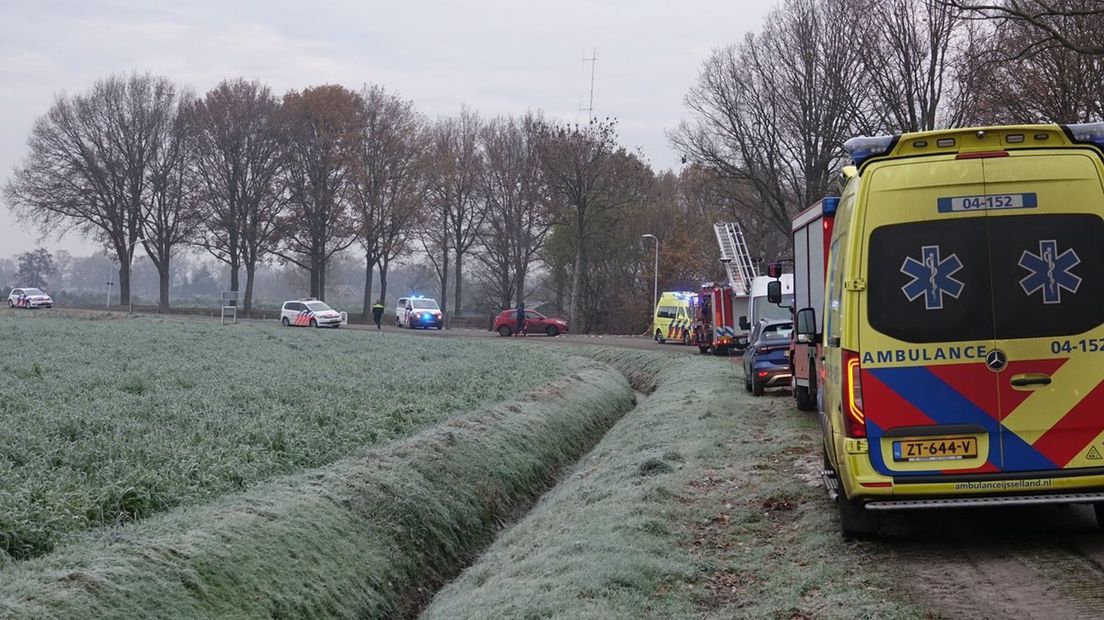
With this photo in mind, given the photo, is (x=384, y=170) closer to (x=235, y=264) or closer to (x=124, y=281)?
(x=235, y=264)

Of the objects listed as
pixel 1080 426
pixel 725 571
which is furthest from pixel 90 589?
pixel 1080 426

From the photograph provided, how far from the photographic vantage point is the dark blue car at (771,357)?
71.3 feet

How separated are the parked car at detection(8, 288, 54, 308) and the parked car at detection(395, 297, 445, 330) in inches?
1175

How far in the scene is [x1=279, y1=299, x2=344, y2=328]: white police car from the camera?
60469 mm

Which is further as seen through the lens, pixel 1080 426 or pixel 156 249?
pixel 156 249

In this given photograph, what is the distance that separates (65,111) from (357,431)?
63910mm

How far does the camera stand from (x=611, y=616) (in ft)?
22.6

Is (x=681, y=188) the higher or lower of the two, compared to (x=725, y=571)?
higher

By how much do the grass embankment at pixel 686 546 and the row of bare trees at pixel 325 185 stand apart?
5188cm

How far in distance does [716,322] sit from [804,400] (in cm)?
2007

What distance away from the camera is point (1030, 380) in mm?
7211

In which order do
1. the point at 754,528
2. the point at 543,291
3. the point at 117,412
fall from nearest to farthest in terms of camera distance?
the point at 754,528 → the point at 117,412 → the point at 543,291

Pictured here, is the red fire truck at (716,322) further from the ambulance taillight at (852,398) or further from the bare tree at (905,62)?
the ambulance taillight at (852,398)

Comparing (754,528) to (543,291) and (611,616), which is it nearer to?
(611,616)
